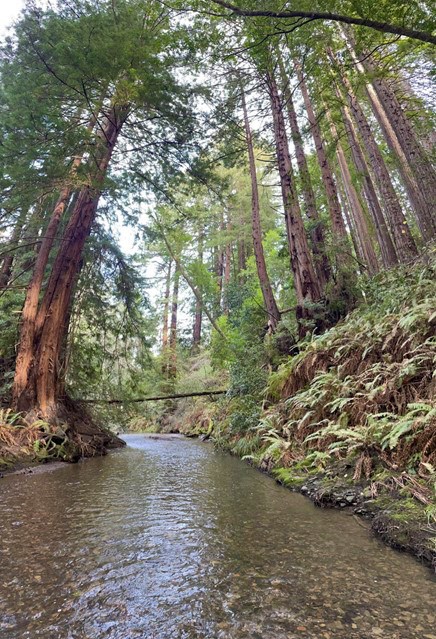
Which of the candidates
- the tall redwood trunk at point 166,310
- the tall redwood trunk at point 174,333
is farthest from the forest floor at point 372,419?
the tall redwood trunk at point 166,310

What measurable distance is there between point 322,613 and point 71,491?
3.48 meters

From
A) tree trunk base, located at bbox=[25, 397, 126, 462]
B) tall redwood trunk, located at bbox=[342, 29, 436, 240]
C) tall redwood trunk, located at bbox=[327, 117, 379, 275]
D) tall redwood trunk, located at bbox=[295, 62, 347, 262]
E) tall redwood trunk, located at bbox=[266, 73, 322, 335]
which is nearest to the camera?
tree trunk base, located at bbox=[25, 397, 126, 462]

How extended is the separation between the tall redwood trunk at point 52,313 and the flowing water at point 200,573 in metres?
3.81

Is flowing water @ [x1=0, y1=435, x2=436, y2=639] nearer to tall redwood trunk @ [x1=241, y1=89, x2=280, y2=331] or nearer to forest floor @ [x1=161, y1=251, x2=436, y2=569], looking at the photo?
forest floor @ [x1=161, y1=251, x2=436, y2=569]

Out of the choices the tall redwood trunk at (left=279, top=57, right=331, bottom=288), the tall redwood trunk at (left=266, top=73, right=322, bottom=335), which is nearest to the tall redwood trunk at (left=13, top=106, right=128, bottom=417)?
the tall redwood trunk at (left=266, top=73, right=322, bottom=335)

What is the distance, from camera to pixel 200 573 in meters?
2.02

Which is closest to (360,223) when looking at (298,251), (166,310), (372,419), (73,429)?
(298,251)

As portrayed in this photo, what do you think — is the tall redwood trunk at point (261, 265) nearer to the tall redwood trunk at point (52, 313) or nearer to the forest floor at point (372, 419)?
the forest floor at point (372, 419)

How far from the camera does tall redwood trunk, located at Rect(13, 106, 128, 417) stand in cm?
708

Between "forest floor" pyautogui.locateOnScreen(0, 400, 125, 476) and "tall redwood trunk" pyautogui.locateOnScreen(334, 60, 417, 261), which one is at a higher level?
"tall redwood trunk" pyautogui.locateOnScreen(334, 60, 417, 261)

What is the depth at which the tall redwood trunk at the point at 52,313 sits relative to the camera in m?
7.08

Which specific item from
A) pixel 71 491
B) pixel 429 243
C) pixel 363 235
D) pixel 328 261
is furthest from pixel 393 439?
pixel 363 235

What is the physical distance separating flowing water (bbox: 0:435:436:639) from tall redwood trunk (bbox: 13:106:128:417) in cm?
381

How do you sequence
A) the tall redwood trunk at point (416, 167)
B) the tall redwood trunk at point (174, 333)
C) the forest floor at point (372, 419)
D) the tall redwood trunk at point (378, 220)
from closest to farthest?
the forest floor at point (372, 419) → the tall redwood trunk at point (416, 167) → the tall redwood trunk at point (378, 220) → the tall redwood trunk at point (174, 333)
